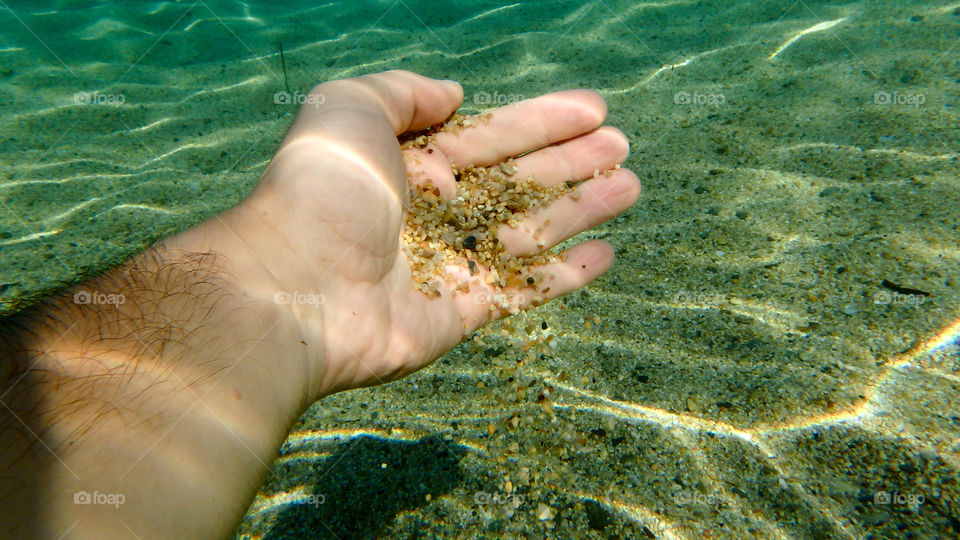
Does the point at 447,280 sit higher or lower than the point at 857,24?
lower

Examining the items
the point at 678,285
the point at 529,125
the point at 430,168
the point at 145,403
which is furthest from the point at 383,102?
the point at 678,285

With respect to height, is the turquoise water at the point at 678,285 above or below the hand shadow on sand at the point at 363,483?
above

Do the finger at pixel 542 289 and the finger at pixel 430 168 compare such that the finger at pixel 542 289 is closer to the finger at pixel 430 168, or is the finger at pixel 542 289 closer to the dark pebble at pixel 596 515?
the finger at pixel 430 168

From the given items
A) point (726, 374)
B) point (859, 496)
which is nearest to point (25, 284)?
point (726, 374)

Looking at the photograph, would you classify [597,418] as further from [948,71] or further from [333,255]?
[948,71]

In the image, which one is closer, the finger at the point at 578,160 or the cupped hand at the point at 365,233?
the cupped hand at the point at 365,233

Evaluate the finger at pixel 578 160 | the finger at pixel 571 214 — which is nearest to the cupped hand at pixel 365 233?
the finger at pixel 571 214
